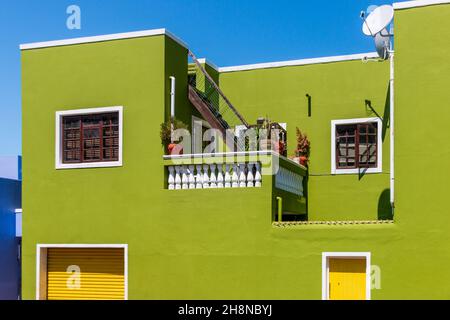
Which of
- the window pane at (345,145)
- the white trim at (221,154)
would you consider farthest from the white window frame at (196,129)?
the window pane at (345,145)

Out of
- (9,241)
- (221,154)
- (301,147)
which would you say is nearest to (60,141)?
(221,154)

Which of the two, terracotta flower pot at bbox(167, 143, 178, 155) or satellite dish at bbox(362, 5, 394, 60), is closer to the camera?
terracotta flower pot at bbox(167, 143, 178, 155)

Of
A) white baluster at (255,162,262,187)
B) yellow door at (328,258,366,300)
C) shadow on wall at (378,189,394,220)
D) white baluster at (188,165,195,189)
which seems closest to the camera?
yellow door at (328,258,366,300)

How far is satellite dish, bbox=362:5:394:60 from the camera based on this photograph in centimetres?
1584

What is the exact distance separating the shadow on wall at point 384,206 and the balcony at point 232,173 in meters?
2.84

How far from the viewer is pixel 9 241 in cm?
2117

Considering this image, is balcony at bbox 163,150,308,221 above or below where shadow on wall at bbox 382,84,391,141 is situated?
below

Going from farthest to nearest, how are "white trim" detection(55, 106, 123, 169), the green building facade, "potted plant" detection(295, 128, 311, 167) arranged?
"potted plant" detection(295, 128, 311, 167)
"white trim" detection(55, 106, 123, 169)
the green building facade

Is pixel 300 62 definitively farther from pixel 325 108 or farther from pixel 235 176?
pixel 235 176

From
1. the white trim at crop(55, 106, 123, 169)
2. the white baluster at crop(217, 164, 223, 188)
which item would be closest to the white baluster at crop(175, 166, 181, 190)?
the white baluster at crop(217, 164, 223, 188)

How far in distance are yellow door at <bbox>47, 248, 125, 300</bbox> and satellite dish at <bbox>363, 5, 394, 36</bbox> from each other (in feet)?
23.8

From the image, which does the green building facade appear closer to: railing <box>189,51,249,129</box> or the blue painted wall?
railing <box>189,51,249,129</box>

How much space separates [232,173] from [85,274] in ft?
13.4

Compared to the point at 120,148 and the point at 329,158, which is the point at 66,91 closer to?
the point at 120,148
